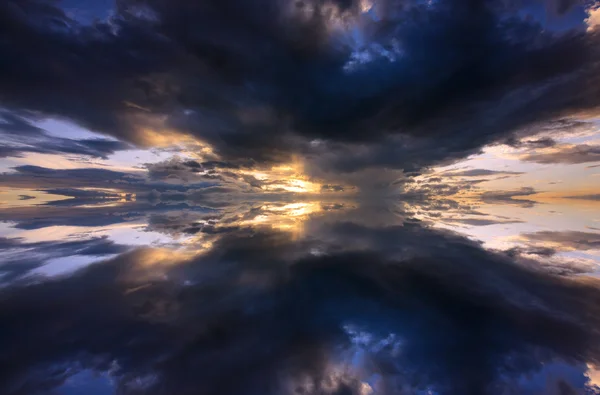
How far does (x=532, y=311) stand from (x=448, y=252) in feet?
28.0

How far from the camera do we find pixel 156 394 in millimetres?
4906

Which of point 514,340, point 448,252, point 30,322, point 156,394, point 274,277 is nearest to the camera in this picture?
point 156,394

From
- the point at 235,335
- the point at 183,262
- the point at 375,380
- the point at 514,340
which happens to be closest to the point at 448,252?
the point at 514,340

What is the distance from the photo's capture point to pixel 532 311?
27.7 ft

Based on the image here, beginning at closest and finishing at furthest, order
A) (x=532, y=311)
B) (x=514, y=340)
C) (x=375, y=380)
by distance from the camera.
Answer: (x=375, y=380) → (x=514, y=340) → (x=532, y=311)

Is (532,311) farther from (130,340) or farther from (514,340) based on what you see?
(130,340)

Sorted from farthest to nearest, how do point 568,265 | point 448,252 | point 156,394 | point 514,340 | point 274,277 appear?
point 448,252 → point 568,265 → point 274,277 → point 514,340 → point 156,394

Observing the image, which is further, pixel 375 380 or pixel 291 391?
pixel 375 380

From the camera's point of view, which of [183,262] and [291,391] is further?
[183,262]

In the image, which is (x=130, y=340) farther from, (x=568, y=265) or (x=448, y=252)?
(x=568, y=265)

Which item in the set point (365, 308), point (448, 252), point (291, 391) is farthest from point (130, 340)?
point (448, 252)

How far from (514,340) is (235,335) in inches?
323

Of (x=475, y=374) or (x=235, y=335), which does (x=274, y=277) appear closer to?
(x=235, y=335)

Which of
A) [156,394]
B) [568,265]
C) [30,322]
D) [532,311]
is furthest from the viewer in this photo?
[568,265]
